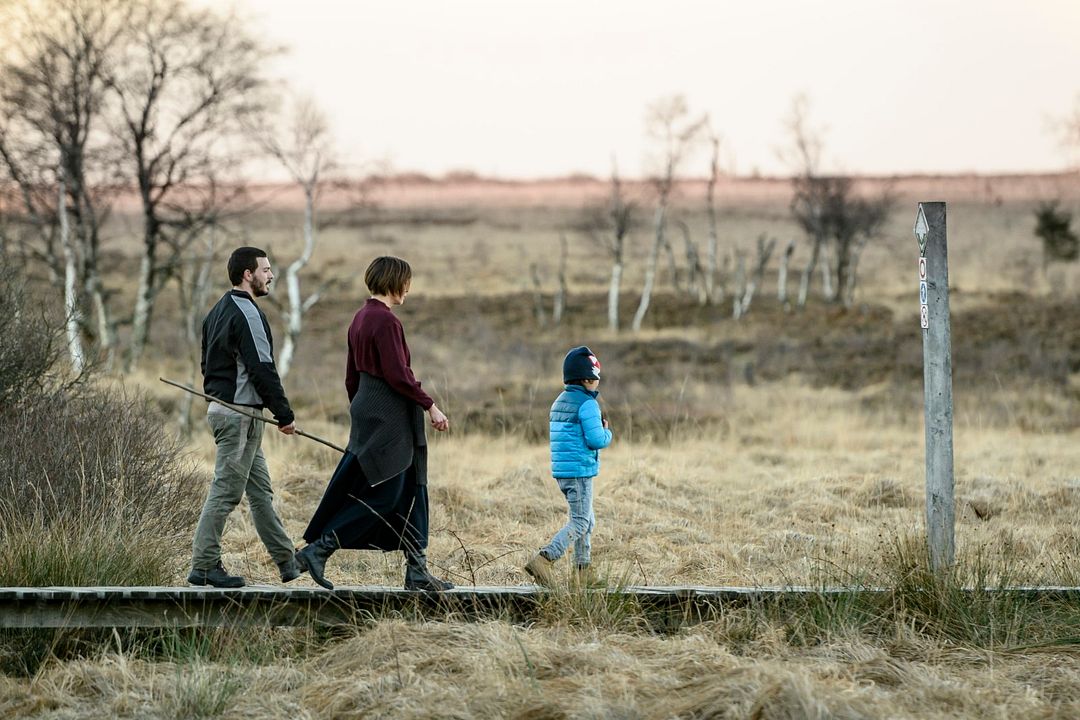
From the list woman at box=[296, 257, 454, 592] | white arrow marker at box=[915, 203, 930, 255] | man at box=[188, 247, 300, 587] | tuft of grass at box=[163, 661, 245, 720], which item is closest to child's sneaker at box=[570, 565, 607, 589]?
woman at box=[296, 257, 454, 592]

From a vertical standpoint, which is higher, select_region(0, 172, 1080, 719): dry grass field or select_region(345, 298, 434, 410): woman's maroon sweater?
select_region(345, 298, 434, 410): woman's maroon sweater

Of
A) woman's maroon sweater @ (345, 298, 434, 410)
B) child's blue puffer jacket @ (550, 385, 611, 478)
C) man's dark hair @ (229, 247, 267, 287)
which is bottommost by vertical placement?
child's blue puffer jacket @ (550, 385, 611, 478)

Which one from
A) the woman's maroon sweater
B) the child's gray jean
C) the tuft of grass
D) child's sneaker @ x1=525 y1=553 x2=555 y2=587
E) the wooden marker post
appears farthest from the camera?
the child's gray jean

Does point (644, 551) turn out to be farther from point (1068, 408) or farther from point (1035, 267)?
point (1035, 267)

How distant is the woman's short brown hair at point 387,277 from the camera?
20.2 ft

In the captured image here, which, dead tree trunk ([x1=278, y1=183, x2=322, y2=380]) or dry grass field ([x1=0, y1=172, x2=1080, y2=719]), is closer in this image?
dry grass field ([x1=0, y1=172, x2=1080, y2=719])

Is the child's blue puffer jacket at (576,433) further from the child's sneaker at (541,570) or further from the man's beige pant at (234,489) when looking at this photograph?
the man's beige pant at (234,489)

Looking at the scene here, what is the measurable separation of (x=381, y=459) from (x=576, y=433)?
58.7 inches

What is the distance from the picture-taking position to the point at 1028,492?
1164 cm

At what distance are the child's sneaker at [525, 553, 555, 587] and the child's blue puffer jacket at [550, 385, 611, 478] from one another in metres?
0.59

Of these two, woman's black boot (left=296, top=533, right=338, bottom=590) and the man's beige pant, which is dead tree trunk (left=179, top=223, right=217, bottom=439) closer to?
the man's beige pant

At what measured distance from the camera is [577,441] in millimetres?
7191

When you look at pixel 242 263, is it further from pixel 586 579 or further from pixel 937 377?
pixel 937 377

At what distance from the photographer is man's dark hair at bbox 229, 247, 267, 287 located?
248 inches
